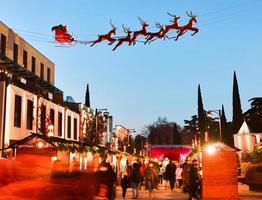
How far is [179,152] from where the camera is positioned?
61.4m

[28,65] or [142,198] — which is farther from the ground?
[28,65]

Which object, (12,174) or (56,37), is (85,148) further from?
(12,174)

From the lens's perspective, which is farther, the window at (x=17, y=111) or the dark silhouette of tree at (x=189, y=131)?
the dark silhouette of tree at (x=189, y=131)

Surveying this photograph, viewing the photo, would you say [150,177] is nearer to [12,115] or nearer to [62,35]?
[12,115]

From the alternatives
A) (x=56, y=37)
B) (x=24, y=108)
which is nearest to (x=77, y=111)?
(x=24, y=108)

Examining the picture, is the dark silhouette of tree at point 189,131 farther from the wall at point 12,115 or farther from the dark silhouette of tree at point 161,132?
the wall at point 12,115

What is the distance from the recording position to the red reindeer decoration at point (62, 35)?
12168 mm

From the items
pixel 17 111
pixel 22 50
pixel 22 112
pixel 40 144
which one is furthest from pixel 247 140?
pixel 40 144

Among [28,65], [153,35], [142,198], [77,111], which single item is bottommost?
[142,198]

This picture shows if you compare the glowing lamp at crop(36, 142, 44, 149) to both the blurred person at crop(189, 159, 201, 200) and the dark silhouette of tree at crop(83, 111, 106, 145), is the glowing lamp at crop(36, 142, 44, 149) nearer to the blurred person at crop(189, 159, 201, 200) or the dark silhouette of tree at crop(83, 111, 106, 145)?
the blurred person at crop(189, 159, 201, 200)

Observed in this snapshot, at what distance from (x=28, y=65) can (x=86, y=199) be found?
128ft

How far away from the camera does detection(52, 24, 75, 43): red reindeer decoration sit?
12.2 metres

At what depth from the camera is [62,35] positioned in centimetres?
1221

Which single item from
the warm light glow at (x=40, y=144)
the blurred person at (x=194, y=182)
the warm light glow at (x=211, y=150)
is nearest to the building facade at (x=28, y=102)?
the warm light glow at (x=40, y=144)
